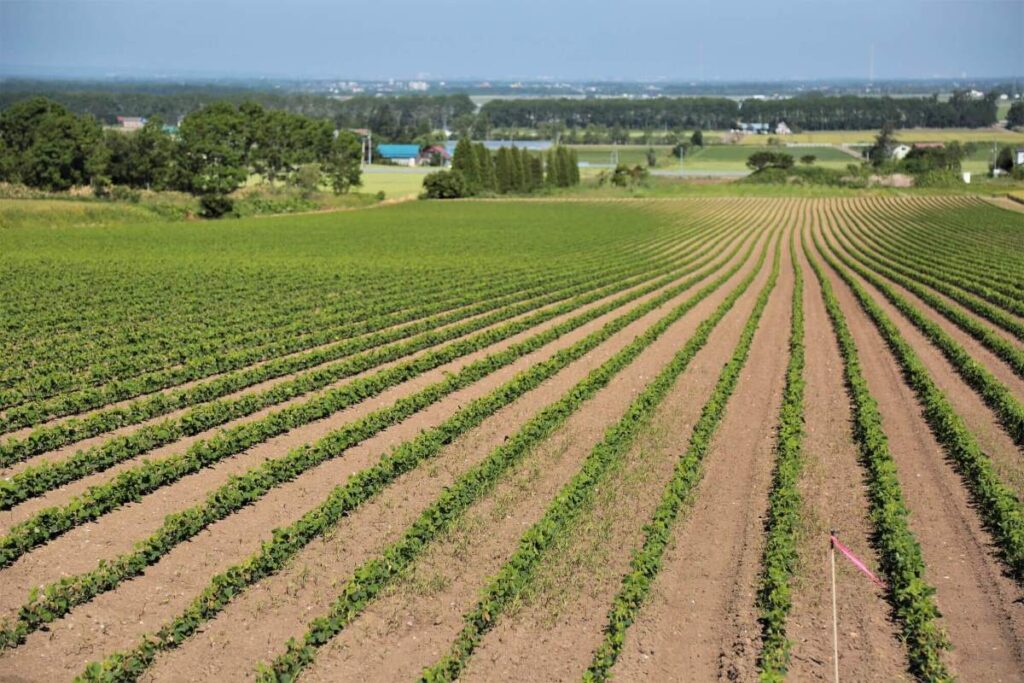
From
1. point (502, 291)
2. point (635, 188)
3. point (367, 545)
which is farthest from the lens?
point (635, 188)

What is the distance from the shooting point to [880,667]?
1021cm

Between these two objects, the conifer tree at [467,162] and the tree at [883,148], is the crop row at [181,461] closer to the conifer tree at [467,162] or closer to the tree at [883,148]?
the conifer tree at [467,162]

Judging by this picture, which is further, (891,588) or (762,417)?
(762,417)

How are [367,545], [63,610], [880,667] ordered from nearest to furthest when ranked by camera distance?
1. [880,667]
2. [63,610]
3. [367,545]

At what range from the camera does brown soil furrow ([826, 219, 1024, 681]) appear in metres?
10.5

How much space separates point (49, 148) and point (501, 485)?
7894 centimetres

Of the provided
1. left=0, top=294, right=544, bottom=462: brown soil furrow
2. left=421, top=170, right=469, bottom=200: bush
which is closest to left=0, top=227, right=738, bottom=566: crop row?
left=0, top=294, right=544, bottom=462: brown soil furrow

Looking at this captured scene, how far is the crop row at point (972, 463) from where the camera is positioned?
1284cm

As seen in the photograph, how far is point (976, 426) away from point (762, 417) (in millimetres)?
3338

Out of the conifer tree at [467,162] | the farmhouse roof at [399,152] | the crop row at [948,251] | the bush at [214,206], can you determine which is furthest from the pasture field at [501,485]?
the farmhouse roof at [399,152]

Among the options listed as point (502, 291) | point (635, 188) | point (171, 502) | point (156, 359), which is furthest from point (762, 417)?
point (635, 188)

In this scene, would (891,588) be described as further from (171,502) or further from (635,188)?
(635,188)

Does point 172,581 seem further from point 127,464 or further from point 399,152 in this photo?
point 399,152

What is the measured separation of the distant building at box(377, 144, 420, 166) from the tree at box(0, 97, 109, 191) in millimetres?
71332
